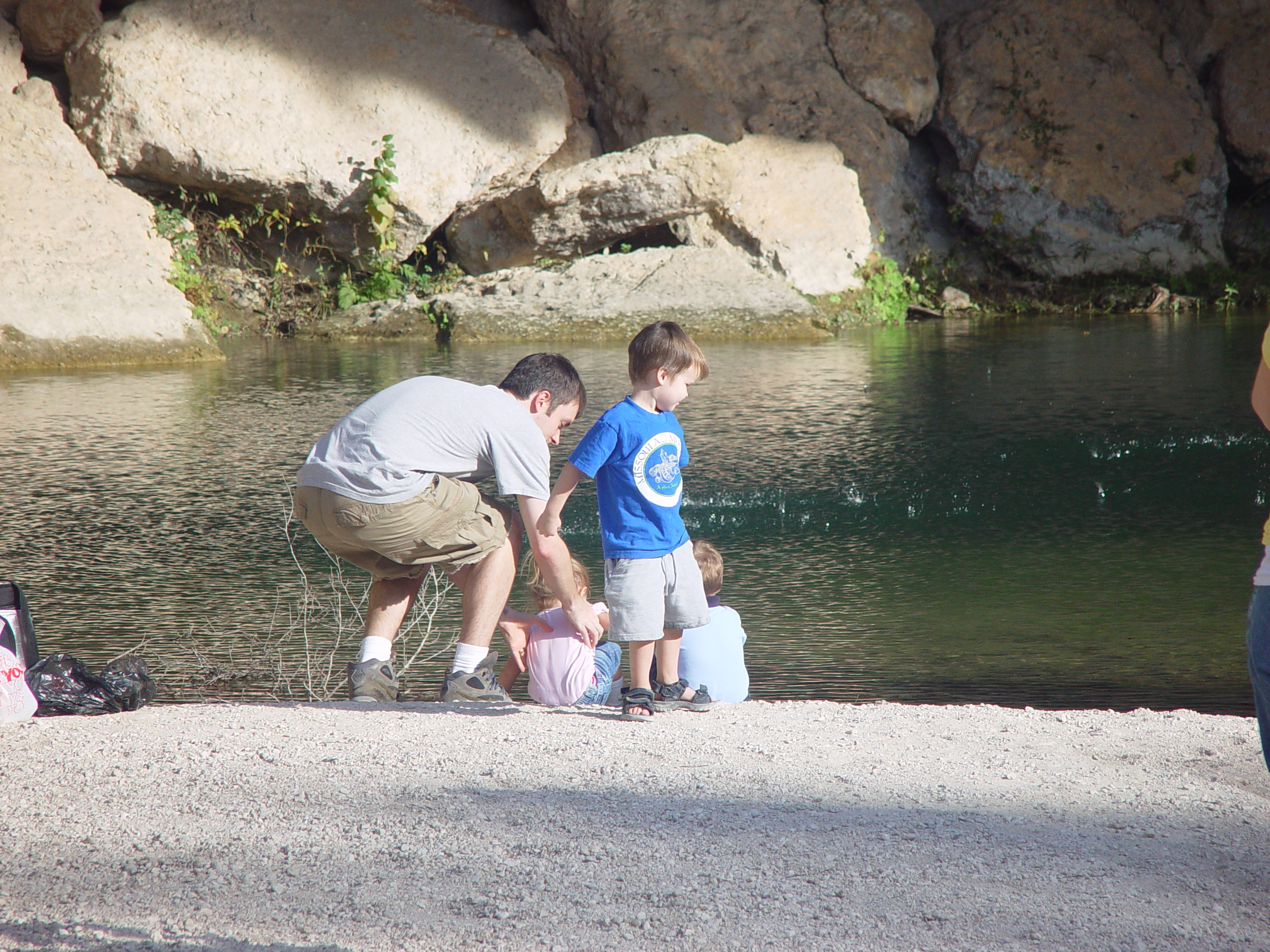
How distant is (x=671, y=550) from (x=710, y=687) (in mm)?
470

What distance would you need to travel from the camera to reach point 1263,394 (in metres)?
1.65

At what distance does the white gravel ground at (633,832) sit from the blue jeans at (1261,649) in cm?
38

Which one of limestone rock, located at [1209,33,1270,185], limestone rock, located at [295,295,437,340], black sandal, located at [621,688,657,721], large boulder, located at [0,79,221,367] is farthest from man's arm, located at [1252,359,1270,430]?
limestone rock, located at [1209,33,1270,185]

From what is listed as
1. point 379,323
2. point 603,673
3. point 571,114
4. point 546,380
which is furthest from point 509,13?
point 603,673

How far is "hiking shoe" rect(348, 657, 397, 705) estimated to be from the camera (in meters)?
3.13

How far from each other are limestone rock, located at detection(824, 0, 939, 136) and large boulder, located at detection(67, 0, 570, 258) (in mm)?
4243

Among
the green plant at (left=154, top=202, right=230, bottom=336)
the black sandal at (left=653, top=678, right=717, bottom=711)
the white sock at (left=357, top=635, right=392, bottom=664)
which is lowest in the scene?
the black sandal at (left=653, top=678, right=717, bottom=711)

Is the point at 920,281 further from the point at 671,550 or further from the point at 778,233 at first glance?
the point at 671,550

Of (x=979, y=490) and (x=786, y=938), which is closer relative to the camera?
(x=786, y=938)

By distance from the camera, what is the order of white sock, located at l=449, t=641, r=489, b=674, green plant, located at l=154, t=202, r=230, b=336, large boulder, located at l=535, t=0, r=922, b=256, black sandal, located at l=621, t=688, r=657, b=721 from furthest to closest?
1. large boulder, located at l=535, t=0, r=922, b=256
2. green plant, located at l=154, t=202, r=230, b=336
3. white sock, located at l=449, t=641, r=489, b=674
4. black sandal, located at l=621, t=688, r=657, b=721

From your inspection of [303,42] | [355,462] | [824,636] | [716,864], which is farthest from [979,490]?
[303,42]

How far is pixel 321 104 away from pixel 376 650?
1169cm

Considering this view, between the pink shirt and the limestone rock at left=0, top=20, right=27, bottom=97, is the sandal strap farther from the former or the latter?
the limestone rock at left=0, top=20, right=27, bottom=97

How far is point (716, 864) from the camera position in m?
1.92
